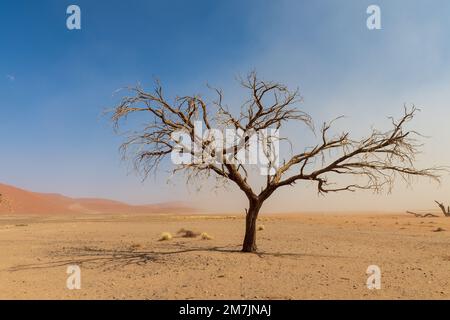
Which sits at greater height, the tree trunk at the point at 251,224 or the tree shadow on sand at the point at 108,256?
the tree trunk at the point at 251,224

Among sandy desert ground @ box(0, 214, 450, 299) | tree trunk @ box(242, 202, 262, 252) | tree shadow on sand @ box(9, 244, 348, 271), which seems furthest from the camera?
tree trunk @ box(242, 202, 262, 252)

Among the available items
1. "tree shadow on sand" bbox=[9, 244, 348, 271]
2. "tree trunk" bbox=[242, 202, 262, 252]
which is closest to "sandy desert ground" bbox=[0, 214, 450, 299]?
"tree shadow on sand" bbox=[9, 244, 348, 271]

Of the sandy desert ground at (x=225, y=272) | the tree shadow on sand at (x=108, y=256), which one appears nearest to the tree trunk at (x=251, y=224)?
the tree shadow on sand at (x=108, y=256)

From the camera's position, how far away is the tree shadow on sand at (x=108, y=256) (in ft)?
46.7

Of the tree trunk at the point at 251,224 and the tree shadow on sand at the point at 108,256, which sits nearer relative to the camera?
the tree shadow on sand at the point at 108,256

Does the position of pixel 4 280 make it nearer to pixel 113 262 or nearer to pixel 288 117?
pixel 113 262

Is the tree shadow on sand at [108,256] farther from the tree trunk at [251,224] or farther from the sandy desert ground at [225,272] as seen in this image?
the tree trunk at [251,224]

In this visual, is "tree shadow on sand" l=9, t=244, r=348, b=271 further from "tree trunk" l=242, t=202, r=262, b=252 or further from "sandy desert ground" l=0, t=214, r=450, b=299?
"tree trunk" l=242, t=202, r=262, b=252

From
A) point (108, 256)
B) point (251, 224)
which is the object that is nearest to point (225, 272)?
point (251, 224)

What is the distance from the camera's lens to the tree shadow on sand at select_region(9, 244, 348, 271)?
1423cm

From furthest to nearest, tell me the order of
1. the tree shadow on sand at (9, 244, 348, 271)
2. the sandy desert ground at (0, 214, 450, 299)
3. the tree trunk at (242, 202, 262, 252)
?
the tree trunk at (242, 202, 262, 252) < the tree shadow on sand at (9, 244, 348, 271) < the sandy desert ground at (0, 214, 450, 299)
